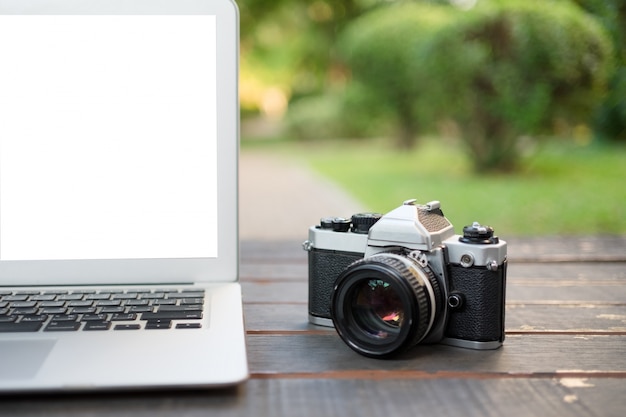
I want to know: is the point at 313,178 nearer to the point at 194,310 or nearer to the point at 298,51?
the point at 194,310

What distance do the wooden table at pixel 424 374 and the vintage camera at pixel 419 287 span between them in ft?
0.07

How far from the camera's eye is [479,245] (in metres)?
0.78

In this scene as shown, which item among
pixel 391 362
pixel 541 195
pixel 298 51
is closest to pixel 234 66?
pixel 391 362

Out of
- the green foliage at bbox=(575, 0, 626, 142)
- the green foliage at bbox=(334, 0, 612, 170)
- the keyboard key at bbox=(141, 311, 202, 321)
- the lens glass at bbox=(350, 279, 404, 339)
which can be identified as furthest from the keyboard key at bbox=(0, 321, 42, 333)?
the green foliage at bbox=(334, 0, 612, 170)

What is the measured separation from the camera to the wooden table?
0.59 m

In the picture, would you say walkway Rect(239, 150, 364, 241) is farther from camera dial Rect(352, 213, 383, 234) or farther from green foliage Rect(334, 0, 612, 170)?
camera dial Rect(352, 213, 383, 234)

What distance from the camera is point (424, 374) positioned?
675 mm

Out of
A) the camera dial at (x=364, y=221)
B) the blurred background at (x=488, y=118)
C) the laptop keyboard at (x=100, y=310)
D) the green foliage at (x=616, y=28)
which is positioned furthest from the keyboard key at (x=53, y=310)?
the green foliage at (x=616, y=28)

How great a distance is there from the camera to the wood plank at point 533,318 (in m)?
0.84

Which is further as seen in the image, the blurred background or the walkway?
the blurred background

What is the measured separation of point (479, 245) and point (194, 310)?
0.32 m

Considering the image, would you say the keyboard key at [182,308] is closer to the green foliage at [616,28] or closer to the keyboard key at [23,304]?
the keyboard key at [23,304]

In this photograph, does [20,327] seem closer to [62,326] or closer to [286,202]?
[62,326]

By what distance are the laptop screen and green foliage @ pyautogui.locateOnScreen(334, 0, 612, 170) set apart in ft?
10.4
